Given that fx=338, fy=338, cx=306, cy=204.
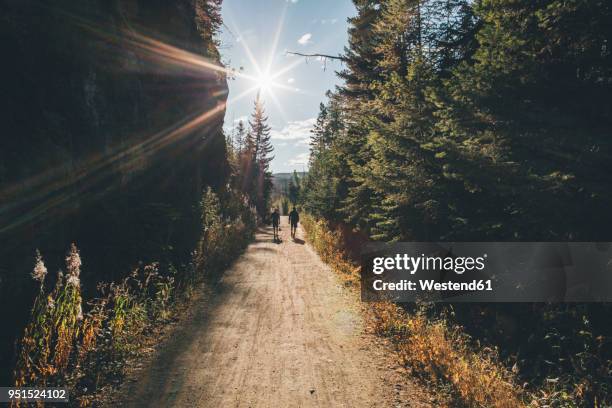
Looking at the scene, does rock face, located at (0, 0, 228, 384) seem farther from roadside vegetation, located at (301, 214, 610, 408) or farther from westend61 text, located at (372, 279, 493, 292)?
westend61 text, located at (372, 279, 493, 292)

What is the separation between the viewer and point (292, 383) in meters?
5.62

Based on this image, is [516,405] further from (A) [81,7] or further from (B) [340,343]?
(A) [81,7]

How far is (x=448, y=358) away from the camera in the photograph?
602 centimetres

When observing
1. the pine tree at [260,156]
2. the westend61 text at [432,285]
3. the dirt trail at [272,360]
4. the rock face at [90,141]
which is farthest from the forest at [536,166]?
the pine tree at [260,156]

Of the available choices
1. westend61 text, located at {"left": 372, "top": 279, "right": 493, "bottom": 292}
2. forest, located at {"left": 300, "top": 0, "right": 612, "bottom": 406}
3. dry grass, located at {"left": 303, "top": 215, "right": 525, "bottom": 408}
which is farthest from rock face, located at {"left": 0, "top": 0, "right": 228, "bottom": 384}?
forest, located at {"left": 300, "top": 0, "right": 612, "bottom": 406}

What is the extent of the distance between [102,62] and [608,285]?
484 inches

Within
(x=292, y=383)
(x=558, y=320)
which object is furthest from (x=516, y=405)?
(x=292, y=383)

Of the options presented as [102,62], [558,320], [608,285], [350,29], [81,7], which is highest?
[350,29]

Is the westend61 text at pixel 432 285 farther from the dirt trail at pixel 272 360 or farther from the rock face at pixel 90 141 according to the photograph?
the rock face at pixel 90 141

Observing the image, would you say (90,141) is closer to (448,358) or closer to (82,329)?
(82,329)

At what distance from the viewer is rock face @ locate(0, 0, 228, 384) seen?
5.92 m

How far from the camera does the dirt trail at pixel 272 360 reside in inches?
205

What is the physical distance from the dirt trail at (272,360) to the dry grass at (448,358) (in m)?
0.38

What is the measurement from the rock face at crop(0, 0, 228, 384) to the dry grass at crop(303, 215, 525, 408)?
6.43 metres
